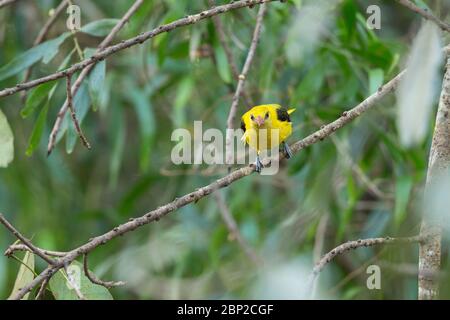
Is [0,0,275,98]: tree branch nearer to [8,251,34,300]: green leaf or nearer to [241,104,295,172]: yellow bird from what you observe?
[8,251,34,300]: green leaf

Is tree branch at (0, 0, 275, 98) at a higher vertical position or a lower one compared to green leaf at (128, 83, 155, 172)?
lower

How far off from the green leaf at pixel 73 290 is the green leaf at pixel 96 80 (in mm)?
612

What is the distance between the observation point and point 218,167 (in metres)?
3.88

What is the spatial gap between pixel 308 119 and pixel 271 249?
2.41 ft

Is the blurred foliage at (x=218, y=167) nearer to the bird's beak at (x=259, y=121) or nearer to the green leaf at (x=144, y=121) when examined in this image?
the green leaf at (x=144, y=121)

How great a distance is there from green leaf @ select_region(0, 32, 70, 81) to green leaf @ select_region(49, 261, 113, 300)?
2.75ft

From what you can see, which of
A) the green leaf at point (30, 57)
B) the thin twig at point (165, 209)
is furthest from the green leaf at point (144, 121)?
the thin twig at point (165, 209)

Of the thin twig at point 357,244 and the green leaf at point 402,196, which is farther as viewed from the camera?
the green leaf at point 402,196

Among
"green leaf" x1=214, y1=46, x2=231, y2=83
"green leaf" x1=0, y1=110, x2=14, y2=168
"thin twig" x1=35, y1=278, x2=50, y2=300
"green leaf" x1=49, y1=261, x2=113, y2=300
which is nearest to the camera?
"thin twig" x1=35, y1=278, x2=50, y2=300

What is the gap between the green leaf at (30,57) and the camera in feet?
8.22

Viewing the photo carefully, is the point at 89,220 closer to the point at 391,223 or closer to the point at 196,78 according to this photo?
the point at 196,78

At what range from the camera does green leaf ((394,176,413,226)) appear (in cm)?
313

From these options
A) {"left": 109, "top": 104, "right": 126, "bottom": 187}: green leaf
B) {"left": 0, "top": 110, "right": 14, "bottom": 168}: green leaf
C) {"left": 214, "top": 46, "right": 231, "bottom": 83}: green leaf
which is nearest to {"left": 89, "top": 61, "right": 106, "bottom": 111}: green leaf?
{"left": 0, "top": 110, "right": 14, "bottom": 168}: green leaf

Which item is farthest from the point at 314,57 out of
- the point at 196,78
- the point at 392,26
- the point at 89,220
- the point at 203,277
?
the point at 89,220
